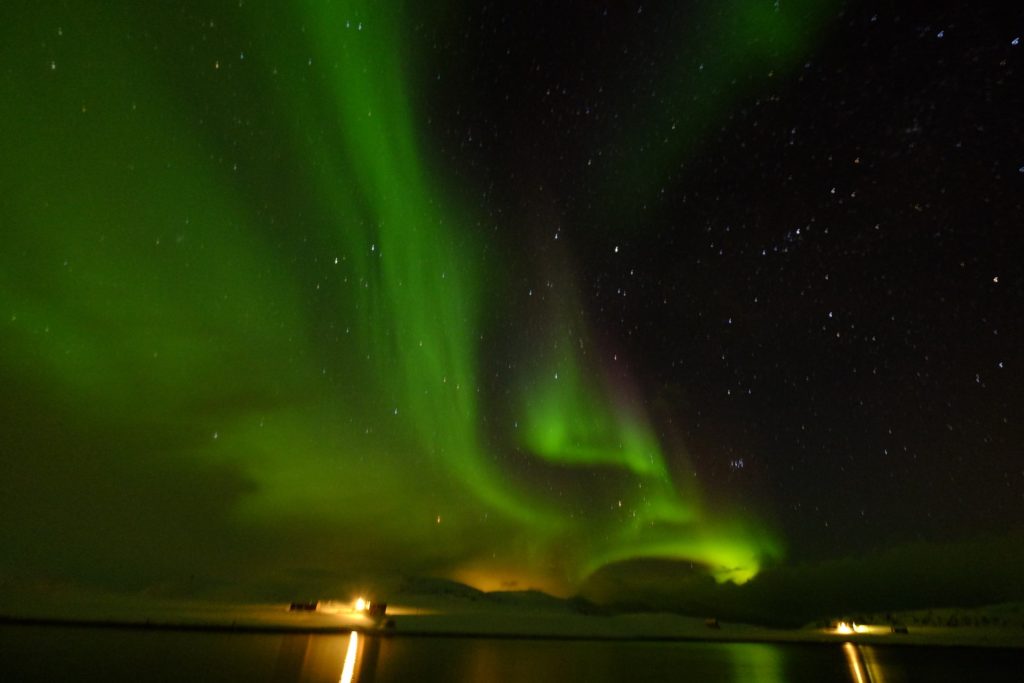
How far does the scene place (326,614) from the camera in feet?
373

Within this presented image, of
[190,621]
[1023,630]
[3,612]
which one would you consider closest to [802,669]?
[190,621]

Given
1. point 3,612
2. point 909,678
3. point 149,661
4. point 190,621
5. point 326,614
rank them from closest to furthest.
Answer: point 149,661
point 909,678
point 190,621
point 3,612
point 326,614

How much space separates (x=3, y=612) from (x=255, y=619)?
39288 mm

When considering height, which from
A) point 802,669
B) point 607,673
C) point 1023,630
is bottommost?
point 607,673

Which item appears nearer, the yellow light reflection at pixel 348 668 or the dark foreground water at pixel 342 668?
the dark foreground water at pixel 342 668

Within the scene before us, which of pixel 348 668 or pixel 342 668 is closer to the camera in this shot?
pixel 342 668

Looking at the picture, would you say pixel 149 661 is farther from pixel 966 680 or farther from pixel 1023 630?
pixel 1023 630

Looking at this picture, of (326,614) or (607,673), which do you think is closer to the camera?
(607,673)

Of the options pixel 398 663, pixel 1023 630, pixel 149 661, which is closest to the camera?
pixel 149 661

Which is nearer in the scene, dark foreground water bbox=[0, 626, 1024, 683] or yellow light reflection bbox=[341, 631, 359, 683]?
dark foreground water bbox=[0, 626, 1024, 683]

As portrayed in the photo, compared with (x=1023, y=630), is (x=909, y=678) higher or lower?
lower

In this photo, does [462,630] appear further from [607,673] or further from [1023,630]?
[1023,630]

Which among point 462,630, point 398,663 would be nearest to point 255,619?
point 462,630

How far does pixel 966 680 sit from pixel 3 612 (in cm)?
12752
